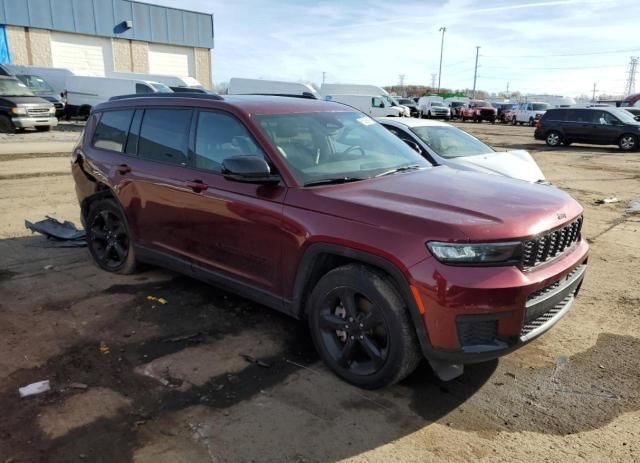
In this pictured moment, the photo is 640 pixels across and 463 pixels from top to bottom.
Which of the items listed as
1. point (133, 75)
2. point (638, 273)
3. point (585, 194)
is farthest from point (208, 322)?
point (133, 75)

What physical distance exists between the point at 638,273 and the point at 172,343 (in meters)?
4.88

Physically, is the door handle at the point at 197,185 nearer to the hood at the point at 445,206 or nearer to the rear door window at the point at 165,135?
the rear door window at the point at 165,135

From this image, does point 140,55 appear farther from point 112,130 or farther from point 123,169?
point 123,169

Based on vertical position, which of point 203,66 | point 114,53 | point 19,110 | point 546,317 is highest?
point 114,53

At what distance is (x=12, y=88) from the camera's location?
18.8 meters

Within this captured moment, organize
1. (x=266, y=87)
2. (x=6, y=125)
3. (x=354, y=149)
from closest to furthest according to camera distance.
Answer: (x=354, y=149) → (x=6, y=125) → (x=266, y=87)

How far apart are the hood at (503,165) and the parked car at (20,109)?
16894 mm

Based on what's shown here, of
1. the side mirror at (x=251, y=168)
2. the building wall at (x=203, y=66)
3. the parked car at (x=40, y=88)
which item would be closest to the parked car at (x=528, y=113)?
the building wall at (x=203, y=66)

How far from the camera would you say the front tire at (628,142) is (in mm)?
20391

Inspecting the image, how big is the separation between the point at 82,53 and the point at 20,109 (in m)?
21.4

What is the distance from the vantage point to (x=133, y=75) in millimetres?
31219

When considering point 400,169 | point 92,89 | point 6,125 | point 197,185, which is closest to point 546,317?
point 400,169

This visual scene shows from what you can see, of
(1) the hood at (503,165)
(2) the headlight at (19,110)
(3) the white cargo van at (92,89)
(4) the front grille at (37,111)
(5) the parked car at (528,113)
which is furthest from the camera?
(5) the parked car at (528,113)

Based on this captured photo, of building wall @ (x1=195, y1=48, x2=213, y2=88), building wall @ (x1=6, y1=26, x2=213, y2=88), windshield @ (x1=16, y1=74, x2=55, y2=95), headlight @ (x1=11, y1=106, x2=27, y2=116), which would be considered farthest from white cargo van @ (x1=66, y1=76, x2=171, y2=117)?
building wall @ (x1=195, y1=48, x2=213, y2=88)
